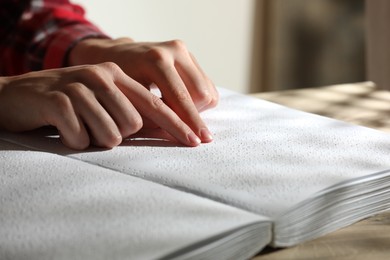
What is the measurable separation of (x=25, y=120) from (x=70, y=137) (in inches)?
2.8

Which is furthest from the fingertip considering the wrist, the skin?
the wrist

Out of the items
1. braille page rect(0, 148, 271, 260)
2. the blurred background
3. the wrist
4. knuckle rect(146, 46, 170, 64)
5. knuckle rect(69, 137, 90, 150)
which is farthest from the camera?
the blurred background

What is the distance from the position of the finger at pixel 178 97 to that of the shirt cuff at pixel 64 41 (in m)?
0.24

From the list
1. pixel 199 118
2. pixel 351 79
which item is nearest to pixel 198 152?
pixel 199 118

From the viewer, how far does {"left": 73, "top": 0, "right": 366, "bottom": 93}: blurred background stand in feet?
6.31

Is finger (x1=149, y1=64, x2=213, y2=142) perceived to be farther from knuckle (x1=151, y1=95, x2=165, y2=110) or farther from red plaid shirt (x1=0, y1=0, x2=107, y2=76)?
red plaid shirt (x1=0, y1=0, x2=107, y2=76)

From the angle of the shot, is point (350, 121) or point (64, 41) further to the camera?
point (64, 41)

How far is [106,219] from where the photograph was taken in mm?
470

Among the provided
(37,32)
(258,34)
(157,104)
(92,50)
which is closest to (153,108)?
(157,104)

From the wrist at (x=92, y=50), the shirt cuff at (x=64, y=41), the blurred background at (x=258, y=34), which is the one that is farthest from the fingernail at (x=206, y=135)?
the blurred background at (x=258, y=34)

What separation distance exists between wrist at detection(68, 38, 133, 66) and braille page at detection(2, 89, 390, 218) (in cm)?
18

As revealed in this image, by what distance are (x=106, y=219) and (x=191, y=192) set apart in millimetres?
75

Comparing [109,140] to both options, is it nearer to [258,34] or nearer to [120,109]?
[120,109]

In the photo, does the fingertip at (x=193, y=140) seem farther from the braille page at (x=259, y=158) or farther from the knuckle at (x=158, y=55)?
the knuckle at (x=158, y=55)
